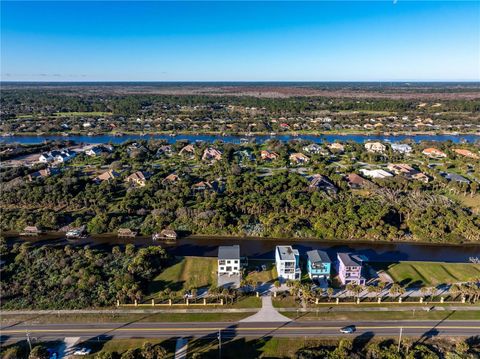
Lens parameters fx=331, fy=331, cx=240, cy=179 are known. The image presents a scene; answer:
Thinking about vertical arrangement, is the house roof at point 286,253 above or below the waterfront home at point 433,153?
below

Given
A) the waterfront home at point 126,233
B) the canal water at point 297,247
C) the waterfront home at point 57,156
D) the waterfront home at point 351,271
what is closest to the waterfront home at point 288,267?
the waterfront home at point 351,271

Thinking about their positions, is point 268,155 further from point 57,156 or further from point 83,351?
point 83,351

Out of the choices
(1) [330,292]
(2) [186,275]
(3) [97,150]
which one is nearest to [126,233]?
(2) [186,275]

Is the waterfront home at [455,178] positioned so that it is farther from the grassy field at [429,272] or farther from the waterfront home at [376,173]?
the grassy field at [429,272]

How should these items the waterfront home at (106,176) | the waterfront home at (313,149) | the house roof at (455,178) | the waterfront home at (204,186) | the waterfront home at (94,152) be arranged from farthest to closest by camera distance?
the waterfront home at (313,149) → the waterfront home at (94,152) → the waterfront home at (106,176) → the house roof at (455,178) → the waterfront home at (204,186)

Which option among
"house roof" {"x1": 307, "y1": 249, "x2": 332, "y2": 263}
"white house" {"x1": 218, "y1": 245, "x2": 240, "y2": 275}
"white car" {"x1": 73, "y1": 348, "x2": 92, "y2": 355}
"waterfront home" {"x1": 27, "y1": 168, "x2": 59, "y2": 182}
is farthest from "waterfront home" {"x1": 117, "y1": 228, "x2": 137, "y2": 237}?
"waterfront home" {"x1": 27, "y1": 168, "x2": 59, "y2": 182}

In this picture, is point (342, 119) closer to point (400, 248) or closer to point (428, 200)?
point (428, 200)
